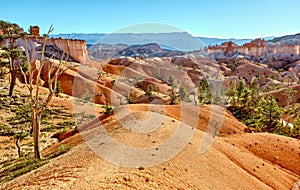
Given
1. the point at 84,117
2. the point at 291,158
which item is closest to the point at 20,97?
the point at 84,117

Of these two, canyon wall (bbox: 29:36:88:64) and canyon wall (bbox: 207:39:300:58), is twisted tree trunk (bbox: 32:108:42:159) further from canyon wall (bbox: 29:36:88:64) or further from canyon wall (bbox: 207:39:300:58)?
canyon wall (bbox: 207:39:300:58)

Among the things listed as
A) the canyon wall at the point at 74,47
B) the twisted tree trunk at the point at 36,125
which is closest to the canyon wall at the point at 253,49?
the canyon wall at the point at 74,47

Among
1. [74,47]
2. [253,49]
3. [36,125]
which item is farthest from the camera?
[253,49]

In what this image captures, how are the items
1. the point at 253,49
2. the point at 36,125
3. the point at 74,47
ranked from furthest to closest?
the point at 253,49, the point at 74,47, the point at 36,125

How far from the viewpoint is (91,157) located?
12047 mm

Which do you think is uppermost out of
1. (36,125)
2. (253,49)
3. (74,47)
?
(253,49)

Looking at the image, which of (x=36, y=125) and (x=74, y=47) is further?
(x=74, y=47)

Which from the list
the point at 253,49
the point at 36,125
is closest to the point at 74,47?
the point at 36,125

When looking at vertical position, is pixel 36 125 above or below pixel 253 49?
below

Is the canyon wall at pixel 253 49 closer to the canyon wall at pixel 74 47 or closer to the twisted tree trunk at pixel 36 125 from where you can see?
the canyon wall at pixel 74 47

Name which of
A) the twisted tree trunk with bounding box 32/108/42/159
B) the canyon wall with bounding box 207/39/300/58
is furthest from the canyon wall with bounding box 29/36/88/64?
the canyon wall with bounding box 207/39/300/58

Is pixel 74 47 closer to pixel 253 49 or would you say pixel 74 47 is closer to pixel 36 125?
pixel 36 125

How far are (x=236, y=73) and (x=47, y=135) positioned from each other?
369ft

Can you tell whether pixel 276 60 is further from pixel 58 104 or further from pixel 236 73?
pixel 58 104
